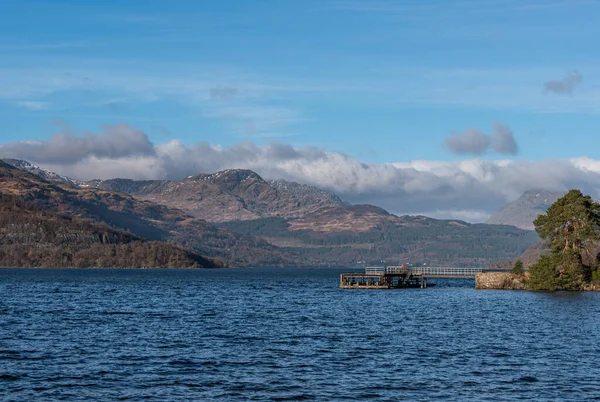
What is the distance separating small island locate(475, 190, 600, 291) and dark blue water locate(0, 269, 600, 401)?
47.5 m

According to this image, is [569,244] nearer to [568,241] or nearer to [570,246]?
[570,246]

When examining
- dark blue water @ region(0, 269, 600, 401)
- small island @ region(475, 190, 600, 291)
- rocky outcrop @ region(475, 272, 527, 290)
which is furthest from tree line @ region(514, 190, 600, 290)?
dark blue water @ region(0, 269, 600, 401)

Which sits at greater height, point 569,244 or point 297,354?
point 569,244

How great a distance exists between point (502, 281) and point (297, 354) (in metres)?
130

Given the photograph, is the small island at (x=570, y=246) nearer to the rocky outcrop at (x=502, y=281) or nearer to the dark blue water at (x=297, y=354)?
the rocky outcrop at (x=502, y=281)

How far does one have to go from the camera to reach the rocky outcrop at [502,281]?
602 ft

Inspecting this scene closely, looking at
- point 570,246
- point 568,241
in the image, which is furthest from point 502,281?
point 568,241

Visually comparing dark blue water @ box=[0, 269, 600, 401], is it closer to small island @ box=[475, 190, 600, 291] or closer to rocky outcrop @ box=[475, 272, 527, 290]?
small island @ box=[475, 190, 600, 291]

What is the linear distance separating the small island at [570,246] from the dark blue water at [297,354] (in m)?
47.5

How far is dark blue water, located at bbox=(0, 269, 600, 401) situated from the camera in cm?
5316

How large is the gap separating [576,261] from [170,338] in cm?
11462

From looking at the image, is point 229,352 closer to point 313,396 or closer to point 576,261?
point 313,396

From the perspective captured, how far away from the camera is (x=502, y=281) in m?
189

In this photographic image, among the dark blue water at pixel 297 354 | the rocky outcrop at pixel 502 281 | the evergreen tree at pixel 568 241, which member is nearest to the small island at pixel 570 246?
the evergreen tree at pixel 568 241
